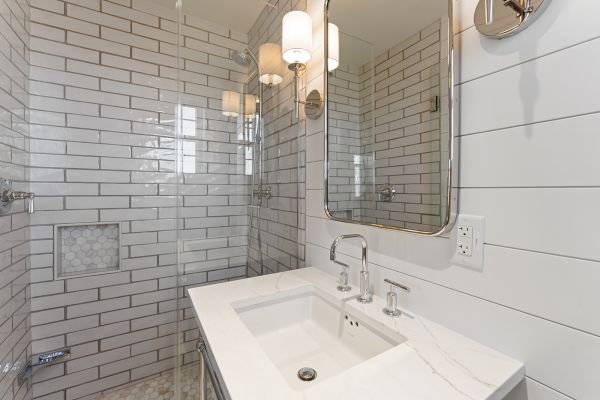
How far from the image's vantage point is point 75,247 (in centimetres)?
171

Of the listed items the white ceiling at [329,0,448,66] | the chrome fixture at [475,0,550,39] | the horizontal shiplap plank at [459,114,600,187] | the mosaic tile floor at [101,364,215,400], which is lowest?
the mosaic tile floor at [101,364,215,400]

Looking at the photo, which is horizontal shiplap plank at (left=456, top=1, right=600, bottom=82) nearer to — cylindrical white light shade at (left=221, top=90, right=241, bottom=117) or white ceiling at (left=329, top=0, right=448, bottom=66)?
white ceiling at (left=329, top=0, right=448, bottom=66)

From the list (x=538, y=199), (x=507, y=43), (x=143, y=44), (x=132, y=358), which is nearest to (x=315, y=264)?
(x=538, y=199)

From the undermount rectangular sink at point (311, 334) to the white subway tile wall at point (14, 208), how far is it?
1.27 m

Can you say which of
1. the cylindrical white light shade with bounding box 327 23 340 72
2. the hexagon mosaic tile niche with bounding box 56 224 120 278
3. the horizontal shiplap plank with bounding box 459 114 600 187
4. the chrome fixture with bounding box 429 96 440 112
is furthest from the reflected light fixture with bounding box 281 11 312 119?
the hexagon mosaic tile niche with bounding box 56 224 120 278

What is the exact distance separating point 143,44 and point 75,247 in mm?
1462

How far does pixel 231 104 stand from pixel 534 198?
1.47 metres

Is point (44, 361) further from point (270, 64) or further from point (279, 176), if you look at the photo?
point (270, 64)

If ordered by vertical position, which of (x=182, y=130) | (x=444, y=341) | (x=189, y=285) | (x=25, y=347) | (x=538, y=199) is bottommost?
(x=25, y=347)

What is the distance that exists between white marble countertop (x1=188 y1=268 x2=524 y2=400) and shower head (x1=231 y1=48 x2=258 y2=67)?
4.82ft

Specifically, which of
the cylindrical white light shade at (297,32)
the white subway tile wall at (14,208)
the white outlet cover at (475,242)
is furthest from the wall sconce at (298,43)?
the white subway tile wall at (14,208)

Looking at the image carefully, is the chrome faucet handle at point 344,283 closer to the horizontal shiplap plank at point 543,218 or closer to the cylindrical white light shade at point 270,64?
the horizontal shiplap plank at point 543,218

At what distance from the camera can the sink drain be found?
0.83 metres

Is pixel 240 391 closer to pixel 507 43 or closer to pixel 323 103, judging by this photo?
pixel 507 43
